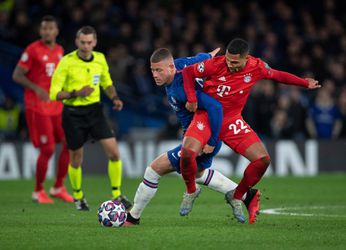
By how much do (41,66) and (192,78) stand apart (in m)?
4.68

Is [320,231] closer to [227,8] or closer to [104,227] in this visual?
[104,227]

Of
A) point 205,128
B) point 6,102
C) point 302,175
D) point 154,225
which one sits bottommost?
point 302,175

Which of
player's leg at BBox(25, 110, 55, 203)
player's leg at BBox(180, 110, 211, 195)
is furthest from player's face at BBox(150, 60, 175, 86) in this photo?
player's leg at BBox(25, 110, 55, 203)

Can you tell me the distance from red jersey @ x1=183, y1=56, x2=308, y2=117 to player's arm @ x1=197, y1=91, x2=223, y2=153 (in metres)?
0.18

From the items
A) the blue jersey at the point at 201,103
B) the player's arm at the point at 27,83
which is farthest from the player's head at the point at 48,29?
the blue jersey at the point at 201,103

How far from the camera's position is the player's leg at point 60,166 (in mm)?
14078

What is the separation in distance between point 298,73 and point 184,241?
1354 centimetres

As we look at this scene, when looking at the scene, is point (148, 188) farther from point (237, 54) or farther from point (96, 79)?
point (96, 79)

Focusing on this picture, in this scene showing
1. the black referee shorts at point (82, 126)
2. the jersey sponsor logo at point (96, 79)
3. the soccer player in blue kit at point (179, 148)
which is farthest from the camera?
the jersey sponsor logo at point (96, 79)

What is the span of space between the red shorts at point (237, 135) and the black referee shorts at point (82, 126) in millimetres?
2708

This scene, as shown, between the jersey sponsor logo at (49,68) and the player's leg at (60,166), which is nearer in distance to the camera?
the player's leg at (60,166)

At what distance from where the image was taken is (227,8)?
2331 cm

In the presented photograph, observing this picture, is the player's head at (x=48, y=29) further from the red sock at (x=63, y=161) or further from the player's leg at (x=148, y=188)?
the player's leg at (x=148, y=188)

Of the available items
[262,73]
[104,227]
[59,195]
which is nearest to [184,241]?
[104,227]
